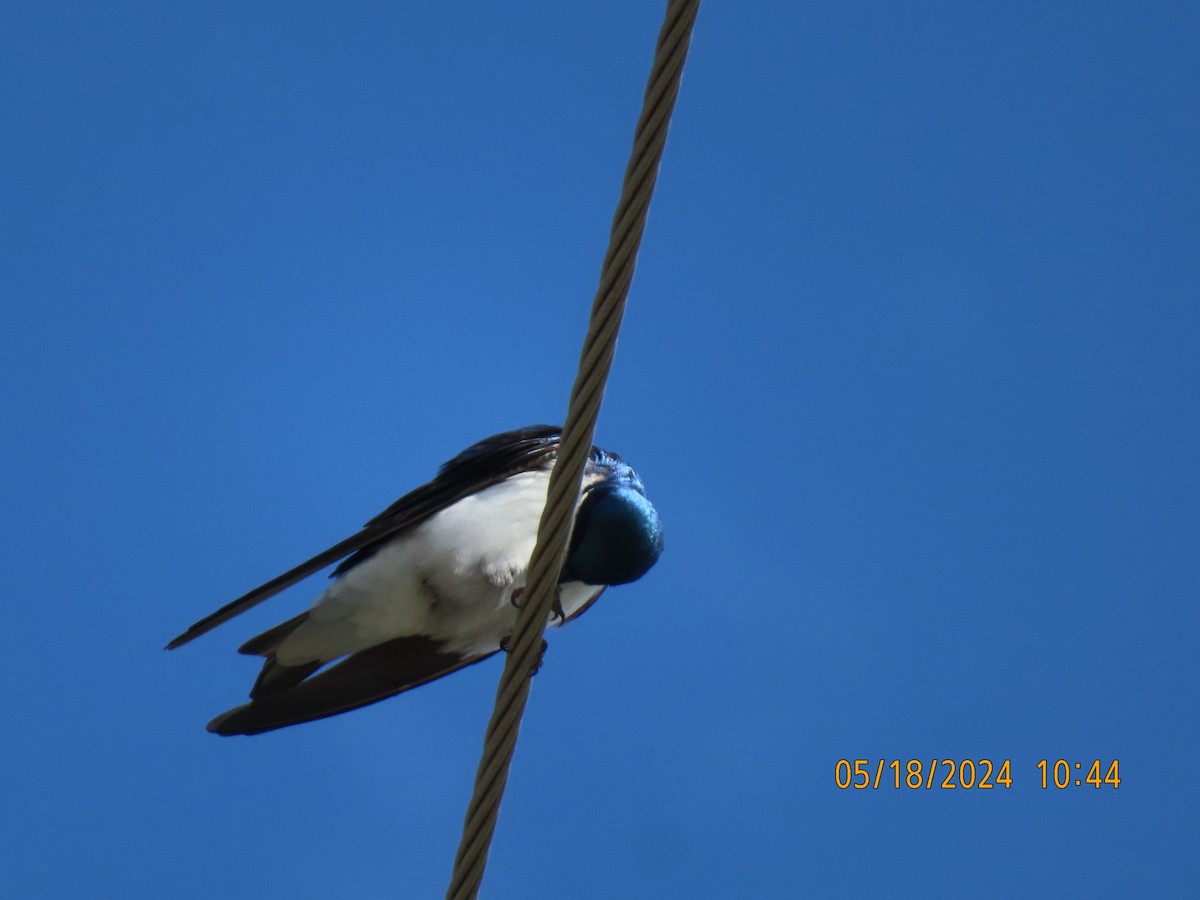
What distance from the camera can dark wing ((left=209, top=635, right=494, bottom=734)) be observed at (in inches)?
151

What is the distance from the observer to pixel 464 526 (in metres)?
3.76

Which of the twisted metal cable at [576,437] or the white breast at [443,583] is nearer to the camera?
the twisted metal cable at [576,437]

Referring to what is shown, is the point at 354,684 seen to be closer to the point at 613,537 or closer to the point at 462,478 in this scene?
the point at 462,478

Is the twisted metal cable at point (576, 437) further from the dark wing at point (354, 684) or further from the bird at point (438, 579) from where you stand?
the dark wing at point (354, 684)

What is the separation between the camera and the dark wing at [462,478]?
3824 mm

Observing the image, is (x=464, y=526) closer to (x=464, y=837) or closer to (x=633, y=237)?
(x=464, y=837)

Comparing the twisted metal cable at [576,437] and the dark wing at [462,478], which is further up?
the dark wing at [462,478]

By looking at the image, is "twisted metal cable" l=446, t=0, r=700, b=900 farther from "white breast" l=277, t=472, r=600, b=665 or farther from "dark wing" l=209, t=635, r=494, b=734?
"dark wing" l=209, t=635, r=494, b=734

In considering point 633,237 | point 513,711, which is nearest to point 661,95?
point 633,237

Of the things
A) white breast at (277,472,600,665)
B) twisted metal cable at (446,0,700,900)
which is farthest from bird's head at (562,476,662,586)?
twisted metal cable at (446,0,700,900)

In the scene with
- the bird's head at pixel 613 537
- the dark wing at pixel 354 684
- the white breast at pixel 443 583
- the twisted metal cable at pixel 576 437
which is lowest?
the twisted metal cable at pixel 576 437

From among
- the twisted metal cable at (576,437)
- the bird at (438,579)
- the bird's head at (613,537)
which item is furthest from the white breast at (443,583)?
the twisted metal cable at (576,437)

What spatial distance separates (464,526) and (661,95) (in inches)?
74.6

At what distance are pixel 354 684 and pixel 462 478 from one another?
652mm
